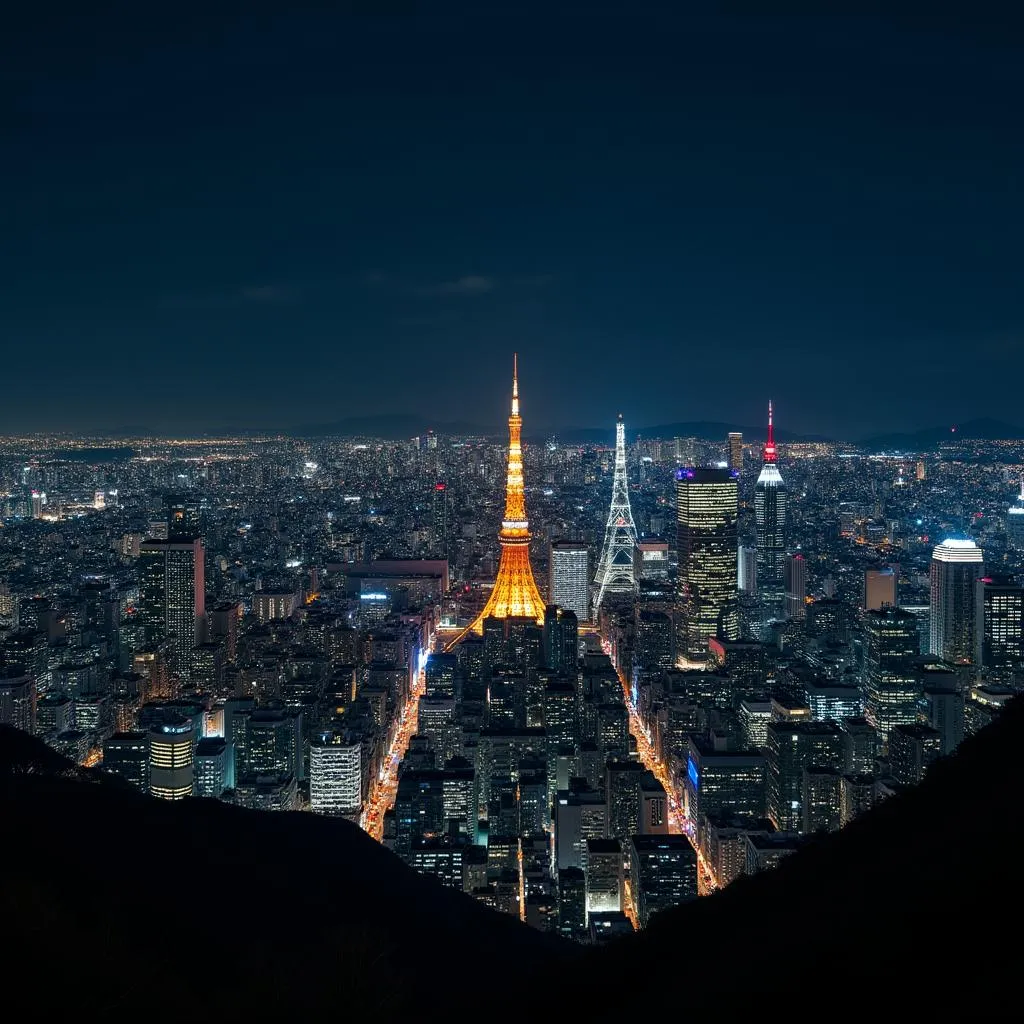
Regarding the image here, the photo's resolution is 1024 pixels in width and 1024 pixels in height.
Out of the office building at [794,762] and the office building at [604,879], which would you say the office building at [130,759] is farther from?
the office building at [794,762]

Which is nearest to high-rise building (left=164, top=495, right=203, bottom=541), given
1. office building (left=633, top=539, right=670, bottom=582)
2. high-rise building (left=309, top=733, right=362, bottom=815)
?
office building (left=633, top=539, right=670, bottom=582)

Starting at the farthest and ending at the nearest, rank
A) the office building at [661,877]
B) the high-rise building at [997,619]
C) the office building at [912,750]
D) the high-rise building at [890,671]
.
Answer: the high-rise building at [997,619] < the high-rise building at [890,671] < the office building at [912,750] < the office building at [661,877]

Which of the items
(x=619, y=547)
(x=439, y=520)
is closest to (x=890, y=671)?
(x=619, y=547)

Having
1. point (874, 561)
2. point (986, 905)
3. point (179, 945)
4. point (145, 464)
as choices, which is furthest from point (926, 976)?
point (145, 464)

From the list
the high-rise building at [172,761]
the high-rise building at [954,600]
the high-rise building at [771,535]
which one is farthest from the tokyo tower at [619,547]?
the high-rise building at [172,761]

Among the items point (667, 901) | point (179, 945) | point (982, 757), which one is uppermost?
point (982, 757)

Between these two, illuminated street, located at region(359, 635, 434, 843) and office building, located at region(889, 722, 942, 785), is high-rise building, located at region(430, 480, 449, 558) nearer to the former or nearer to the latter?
illuminated street, located at region(359, 635, 434, 843)

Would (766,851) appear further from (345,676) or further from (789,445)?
(789,445)

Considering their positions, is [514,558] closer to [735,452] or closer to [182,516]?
[182,516]
